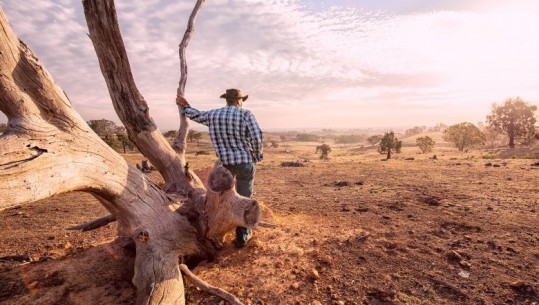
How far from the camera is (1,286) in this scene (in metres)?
3.79

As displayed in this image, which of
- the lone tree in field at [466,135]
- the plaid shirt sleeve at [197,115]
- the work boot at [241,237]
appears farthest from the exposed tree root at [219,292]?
the lone tree in field at [466,135]

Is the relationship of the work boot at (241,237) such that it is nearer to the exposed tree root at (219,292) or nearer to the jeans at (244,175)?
the jeans at (244,175)

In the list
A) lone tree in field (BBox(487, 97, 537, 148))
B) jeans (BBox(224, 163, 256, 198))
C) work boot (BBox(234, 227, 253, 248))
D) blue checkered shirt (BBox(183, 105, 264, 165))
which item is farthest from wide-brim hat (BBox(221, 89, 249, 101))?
lone tree in field (BBox(487, 97, 537, 148))

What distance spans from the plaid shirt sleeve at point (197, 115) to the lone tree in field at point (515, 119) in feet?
183

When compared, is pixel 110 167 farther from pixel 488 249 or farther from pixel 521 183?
pixel 521 183

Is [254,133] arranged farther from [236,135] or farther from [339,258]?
[339,258]

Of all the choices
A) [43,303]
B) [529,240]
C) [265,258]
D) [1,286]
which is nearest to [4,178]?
A: [43,303]

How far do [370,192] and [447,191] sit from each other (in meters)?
2.13

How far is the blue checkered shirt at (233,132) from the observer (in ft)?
14.3

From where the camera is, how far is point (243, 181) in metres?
4.67

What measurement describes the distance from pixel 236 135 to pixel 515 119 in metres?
57.6

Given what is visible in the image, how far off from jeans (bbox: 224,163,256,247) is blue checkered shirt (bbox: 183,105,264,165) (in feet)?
0.30

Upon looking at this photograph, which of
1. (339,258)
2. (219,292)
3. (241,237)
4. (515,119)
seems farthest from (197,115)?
(515,119)

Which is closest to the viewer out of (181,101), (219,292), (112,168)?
(219,292)
